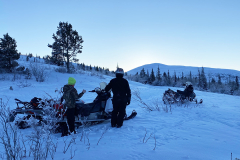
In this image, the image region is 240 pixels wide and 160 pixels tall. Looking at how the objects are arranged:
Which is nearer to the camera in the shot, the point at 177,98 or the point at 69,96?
the point at 69,96

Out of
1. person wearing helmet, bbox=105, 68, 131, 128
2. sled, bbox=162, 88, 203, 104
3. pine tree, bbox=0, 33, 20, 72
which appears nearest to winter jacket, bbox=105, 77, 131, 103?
person wearing helmet, bbox=105, 68, 131, 128

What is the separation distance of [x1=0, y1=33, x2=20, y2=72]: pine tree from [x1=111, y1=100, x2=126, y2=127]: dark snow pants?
19853 millimetres

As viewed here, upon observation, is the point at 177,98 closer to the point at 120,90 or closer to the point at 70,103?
the point at 120,90

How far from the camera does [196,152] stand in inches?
110

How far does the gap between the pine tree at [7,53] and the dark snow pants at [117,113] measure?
19.9 metres

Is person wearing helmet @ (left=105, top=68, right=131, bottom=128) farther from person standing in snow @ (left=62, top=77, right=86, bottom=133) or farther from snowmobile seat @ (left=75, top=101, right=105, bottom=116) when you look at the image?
person standing in snow @ (left=62, top=77, right=86, bottom=133)

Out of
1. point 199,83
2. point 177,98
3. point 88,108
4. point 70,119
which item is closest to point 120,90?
point 88,108

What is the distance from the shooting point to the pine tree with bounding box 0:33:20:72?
18.8 meters

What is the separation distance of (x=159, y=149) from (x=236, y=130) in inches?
116

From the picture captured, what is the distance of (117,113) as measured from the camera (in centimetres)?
472

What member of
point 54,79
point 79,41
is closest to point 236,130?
point 54,79

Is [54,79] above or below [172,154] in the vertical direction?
above

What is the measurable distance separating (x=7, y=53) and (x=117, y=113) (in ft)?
67.4

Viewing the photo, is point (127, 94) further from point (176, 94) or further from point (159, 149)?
point (176, 94)
